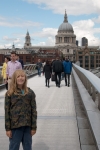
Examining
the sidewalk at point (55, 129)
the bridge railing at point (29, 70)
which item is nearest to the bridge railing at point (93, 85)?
the sidewalk at point (55, 129)

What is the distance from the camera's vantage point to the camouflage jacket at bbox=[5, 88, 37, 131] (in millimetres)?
4023

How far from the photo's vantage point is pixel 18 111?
4.02 metres

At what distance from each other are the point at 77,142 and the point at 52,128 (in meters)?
1.09

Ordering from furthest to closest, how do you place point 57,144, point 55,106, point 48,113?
point 55,106, point 48,113, point 57,144

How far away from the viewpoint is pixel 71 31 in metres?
194

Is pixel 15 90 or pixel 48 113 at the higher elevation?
pixel 15 90

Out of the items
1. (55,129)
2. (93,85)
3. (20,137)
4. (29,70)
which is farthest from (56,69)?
(20,137)

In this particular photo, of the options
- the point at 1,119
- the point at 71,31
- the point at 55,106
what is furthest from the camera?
the point at 71,31

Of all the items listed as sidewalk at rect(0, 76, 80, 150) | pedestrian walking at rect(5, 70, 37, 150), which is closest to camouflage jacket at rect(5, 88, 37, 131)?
pedestrian walking at rect(5, 70, 37, 150)

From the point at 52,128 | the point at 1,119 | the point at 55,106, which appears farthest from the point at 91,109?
the point at 55,106

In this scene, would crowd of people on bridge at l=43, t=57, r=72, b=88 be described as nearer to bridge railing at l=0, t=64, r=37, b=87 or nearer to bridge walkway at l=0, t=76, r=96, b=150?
bridge railing at l=0, t=64, r=37, b=87

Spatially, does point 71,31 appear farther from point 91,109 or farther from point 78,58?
point 91,109

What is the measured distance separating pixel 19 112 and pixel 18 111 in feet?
0.06

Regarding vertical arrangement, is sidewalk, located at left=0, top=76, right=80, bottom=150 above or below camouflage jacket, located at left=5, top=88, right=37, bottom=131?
below
